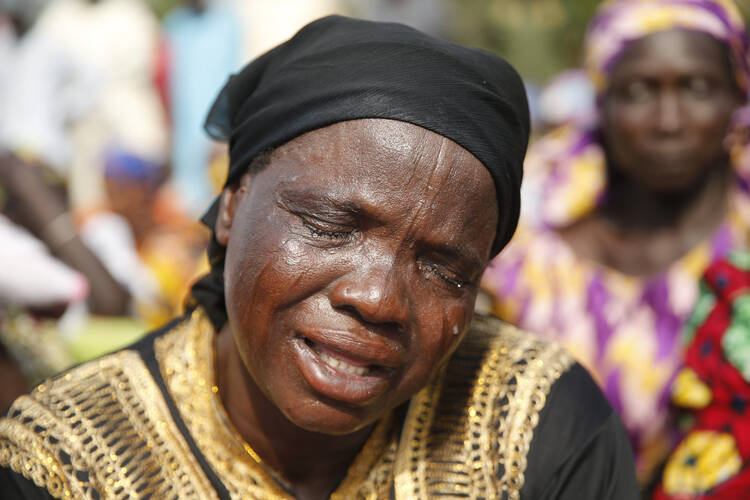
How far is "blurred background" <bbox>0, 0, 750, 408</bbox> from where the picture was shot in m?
5.11

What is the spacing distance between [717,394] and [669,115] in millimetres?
1319

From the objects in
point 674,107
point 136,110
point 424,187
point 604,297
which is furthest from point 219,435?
point 136,110

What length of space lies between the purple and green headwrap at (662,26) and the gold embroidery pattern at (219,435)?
2124 millimetres

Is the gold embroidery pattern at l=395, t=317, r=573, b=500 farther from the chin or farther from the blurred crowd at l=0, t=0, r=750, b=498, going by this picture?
the chin

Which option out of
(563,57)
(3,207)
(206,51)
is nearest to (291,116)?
(3,207)

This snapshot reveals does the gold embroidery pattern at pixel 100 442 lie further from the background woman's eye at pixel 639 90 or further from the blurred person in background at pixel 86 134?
the blurred person in background at pixel 86 134

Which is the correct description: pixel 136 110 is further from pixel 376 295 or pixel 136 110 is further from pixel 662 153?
pixel 376 295

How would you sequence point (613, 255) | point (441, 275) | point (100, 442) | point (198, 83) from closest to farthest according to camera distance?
point (441, 275) → point (100, 442) → point (613, 255) → point (198, 83)

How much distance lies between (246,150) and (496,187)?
21.3 inches

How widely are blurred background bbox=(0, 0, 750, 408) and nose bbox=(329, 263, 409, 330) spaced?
2227 millimetres

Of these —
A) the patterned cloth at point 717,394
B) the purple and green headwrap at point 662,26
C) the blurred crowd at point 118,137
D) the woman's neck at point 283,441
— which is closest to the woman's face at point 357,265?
the woman's neck at point 283,441

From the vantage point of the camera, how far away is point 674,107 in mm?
3381

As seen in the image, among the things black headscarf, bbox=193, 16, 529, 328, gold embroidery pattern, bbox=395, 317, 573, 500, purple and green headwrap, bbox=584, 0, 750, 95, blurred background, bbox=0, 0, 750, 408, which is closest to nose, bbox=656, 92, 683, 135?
purple and green headwrap, bbox=584, 0, 750, 95

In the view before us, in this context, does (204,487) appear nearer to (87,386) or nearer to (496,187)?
(87,386)
